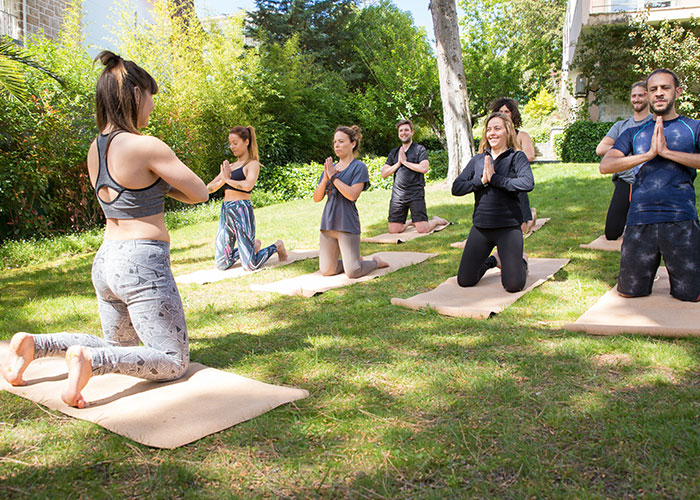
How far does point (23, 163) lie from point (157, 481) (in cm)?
878

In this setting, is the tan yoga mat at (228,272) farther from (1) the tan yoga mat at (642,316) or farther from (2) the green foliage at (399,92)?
(2) the green foliage at (399,92)

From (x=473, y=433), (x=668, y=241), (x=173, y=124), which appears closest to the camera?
(x=473, y=433)

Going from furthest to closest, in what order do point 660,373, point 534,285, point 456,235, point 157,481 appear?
point 456,235 < point 534,285 < point 660,373 < point 157,481

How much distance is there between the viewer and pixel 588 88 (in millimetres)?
21156

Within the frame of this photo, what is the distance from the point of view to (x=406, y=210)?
30.2ft

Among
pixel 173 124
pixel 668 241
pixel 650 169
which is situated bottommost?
pixel 668 241

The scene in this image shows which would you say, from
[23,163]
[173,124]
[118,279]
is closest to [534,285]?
[118,279]

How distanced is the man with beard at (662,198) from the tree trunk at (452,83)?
907 cm

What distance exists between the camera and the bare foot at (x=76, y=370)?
106 inches

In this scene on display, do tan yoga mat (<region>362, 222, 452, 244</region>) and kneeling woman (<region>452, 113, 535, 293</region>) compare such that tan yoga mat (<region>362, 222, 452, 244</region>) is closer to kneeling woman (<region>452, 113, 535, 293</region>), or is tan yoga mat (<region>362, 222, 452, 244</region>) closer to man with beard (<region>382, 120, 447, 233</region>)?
man with beard (<region>382, 120, 447, 233</region>)

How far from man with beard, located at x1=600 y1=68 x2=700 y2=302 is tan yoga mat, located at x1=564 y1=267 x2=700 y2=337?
0.12 meters

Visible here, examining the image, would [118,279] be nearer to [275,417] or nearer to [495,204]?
[275,417]

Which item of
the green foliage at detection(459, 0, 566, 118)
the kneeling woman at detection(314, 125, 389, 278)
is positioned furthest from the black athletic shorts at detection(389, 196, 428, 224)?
the green foliage at detection(459, 0, 566, 118)

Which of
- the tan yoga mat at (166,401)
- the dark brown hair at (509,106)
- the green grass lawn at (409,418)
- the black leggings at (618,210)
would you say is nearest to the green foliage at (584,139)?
the black leggings at (618,210)
